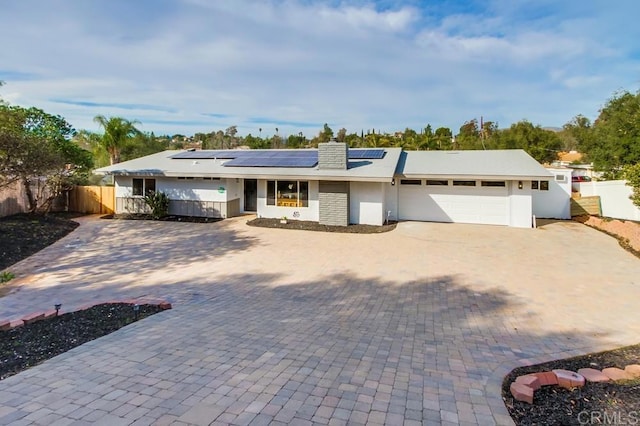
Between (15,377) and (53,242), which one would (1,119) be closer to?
(53,242)

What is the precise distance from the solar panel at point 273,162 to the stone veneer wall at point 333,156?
0.77 m

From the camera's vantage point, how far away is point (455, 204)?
1684 centimetres

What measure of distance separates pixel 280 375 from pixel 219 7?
10649 millimetres

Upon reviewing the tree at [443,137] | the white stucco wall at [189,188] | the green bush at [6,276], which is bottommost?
the green bush at [6,276]

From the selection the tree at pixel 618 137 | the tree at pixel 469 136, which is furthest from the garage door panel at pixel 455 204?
the tree at pixel 469 136

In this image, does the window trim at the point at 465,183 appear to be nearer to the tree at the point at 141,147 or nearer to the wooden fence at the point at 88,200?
the wooden fence at the point at 88,200

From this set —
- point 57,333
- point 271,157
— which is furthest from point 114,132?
point 57,333

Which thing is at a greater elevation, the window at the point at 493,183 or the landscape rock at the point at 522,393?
the window at the point at 493,183

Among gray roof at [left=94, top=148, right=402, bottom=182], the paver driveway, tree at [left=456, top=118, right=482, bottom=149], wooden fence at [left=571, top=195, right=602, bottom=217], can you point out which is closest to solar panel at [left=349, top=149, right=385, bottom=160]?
gray roof at [left=94, top=148, right=402, bottom=182]

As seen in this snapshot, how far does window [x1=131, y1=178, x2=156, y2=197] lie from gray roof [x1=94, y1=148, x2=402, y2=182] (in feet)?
2.48

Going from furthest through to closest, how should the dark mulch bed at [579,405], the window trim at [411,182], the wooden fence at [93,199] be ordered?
the wooden fence at [93,199], the window trim at [411,182], the dark mulch bed at [579,405]

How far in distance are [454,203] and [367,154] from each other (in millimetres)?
5136

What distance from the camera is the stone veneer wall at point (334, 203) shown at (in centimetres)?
1544

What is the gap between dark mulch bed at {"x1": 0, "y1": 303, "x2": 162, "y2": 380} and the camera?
13.8ft
